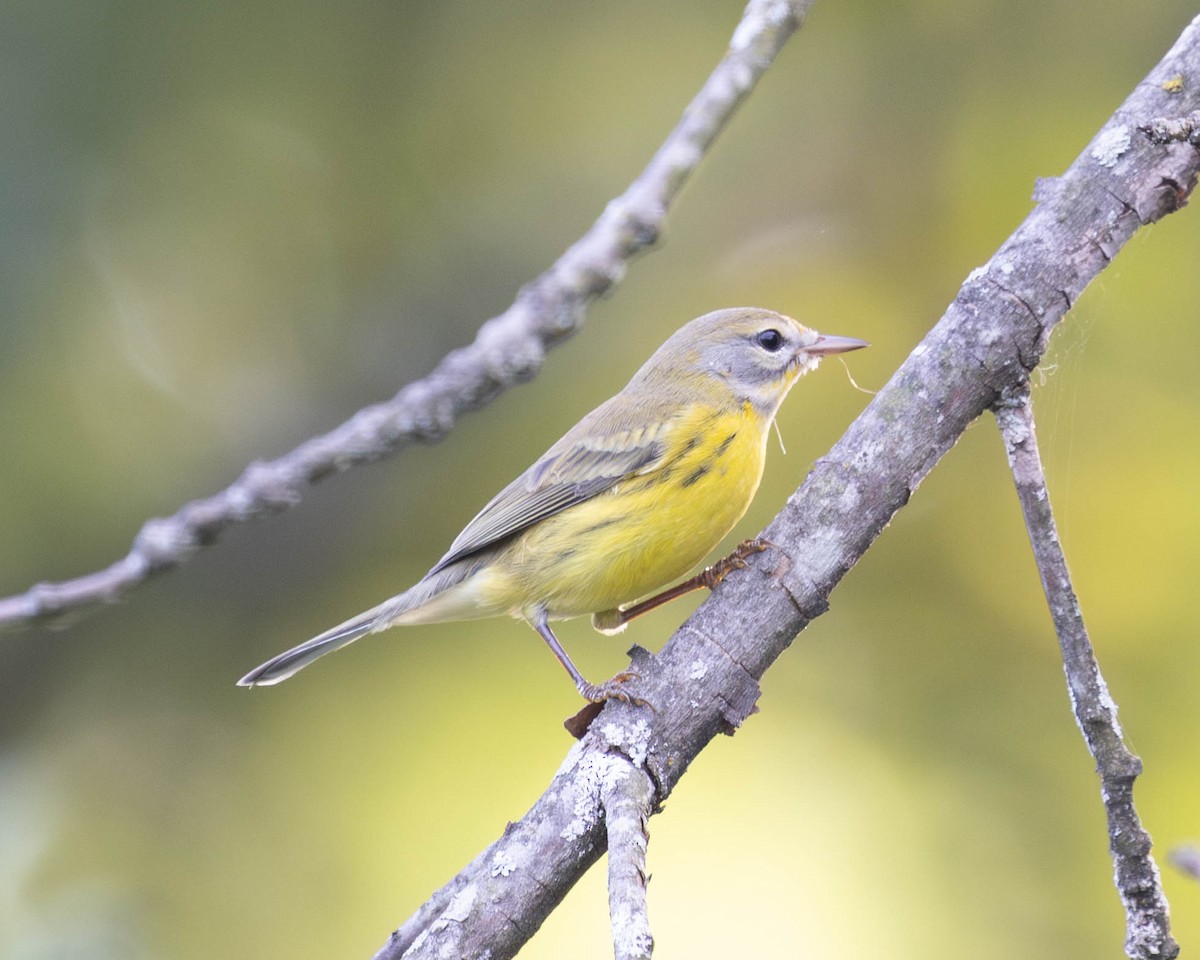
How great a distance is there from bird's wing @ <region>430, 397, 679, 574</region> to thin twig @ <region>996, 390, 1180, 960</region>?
67.4 inches

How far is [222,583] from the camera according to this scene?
4.73 metres

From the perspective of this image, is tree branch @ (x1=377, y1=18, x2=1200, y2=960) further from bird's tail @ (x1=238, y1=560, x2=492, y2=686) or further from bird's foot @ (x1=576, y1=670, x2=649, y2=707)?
bird's tail @ (x1=238, y1=560, x2=492, y2=686)

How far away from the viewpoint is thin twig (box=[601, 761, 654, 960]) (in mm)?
1970

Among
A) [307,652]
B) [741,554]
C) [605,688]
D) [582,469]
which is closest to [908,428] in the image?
[741,554]

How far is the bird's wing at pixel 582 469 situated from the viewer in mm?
4168

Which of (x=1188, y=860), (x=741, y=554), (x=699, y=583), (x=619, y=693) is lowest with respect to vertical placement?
(x=1188, y=860)

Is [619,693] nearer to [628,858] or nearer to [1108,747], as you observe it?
[628,858]

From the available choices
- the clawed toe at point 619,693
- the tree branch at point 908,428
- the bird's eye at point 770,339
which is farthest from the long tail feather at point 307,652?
the bird's eye at point 770,339

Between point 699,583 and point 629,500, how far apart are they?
471mm

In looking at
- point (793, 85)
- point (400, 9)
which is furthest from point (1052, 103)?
point (400, 9)

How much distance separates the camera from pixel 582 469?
4266mm

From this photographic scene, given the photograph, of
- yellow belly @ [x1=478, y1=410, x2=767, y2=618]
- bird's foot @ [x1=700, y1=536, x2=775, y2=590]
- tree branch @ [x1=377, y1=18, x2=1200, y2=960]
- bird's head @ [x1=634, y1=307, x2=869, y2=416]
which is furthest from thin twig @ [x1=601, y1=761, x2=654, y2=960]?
bird's head @ [x1=634, y1=307, x2=869, y2=416]

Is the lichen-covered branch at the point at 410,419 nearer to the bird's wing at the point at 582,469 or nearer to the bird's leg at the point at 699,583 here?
the bird's leg at the point at 699,583

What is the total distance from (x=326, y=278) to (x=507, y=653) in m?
→ 1.78
